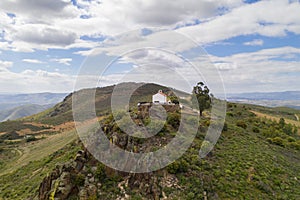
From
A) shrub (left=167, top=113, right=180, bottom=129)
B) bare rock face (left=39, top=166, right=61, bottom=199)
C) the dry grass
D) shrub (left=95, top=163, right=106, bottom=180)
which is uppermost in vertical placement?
shrub (left=167, top=113, right=180, bottom=129)

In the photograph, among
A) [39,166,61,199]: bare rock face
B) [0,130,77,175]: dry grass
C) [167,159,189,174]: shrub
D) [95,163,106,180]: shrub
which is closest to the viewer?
[39,166,61,199]: bare rock face

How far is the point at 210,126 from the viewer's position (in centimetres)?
2988

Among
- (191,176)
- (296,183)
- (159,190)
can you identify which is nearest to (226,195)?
(191,176)

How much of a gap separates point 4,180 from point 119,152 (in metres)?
21.8

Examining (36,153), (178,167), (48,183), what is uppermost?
(178,167)

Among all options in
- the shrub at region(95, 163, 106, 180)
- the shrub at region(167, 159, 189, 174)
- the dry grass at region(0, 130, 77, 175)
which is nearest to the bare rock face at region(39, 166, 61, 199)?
the shrub at region(95, 163, 106, 180)

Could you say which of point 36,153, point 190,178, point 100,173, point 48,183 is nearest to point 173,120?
point 190,178

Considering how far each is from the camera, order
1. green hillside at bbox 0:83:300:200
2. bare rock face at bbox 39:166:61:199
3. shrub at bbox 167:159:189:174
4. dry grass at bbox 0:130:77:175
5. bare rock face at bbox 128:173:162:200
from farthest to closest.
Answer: dry grass at bbox 0:130:77:175, shrub at bbox 167:159:189:174, bare rock face at bbox 39:166:61:199, green hillside at bbox 0:83:300:200, bare rock face at bbox 128:173:162:200

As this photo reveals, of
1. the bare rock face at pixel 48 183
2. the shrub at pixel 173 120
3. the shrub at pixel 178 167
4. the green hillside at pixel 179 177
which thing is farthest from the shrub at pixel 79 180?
the shrub at pixel 173 120

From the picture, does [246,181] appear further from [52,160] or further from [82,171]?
[52,160]

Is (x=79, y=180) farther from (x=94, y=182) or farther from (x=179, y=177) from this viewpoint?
(x=179, y=177)

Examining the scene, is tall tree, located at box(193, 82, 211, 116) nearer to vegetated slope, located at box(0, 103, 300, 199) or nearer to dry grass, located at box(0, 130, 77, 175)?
vegetated slope, located at box(0, 103, 300, 199)

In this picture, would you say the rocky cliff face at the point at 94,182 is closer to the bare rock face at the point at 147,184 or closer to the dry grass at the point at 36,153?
the bare rock face at the point at 147,184

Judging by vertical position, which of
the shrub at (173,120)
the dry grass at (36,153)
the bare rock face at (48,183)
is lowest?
the dry grass at (36,153)
